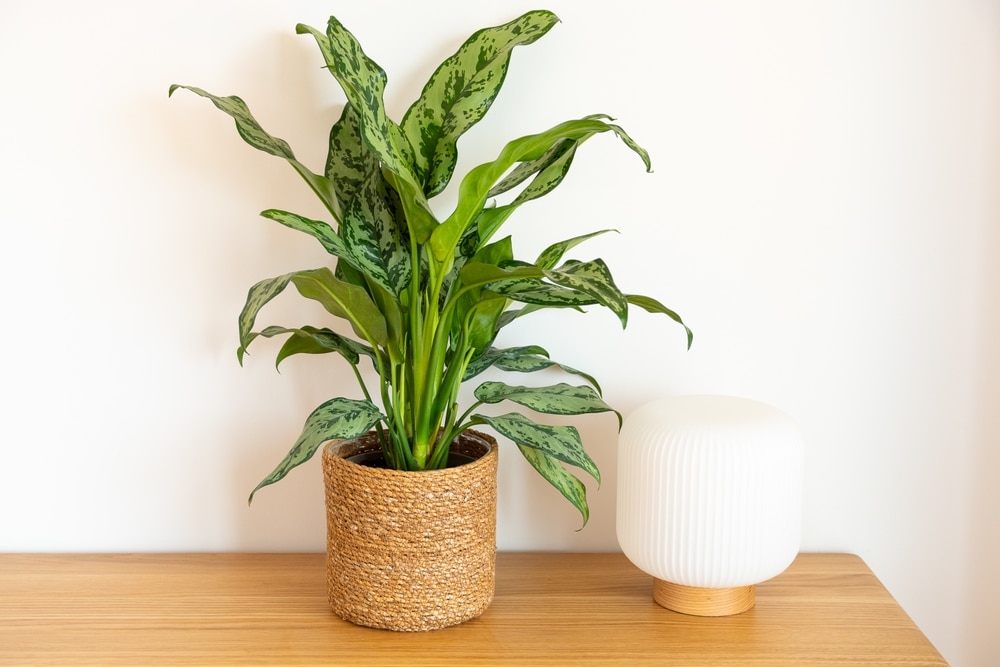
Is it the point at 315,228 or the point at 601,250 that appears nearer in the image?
→ the point at 315,228

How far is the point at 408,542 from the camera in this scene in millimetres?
1000

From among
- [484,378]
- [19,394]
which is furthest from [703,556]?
[19,394]

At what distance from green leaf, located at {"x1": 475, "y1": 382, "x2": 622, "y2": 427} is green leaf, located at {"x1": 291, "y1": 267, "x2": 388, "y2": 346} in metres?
0.14

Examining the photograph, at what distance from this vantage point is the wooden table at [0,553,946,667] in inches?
38.3

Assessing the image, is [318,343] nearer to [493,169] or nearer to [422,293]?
[422,293]

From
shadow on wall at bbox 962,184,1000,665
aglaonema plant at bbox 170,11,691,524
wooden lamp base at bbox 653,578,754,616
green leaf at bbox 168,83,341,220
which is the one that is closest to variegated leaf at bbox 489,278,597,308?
aglaonema plant at bbox 170,11,691,524

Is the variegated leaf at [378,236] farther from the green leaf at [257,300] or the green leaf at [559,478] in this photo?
the green leaf at [559,478]

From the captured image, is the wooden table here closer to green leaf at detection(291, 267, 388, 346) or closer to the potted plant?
the potted plant

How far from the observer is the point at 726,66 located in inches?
46.2

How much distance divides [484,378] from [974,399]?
67cm

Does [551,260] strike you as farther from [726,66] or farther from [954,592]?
[954,592]

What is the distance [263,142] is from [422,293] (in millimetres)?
246

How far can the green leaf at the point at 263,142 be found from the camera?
99cm

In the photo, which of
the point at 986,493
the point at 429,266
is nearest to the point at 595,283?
the point at 429,266
